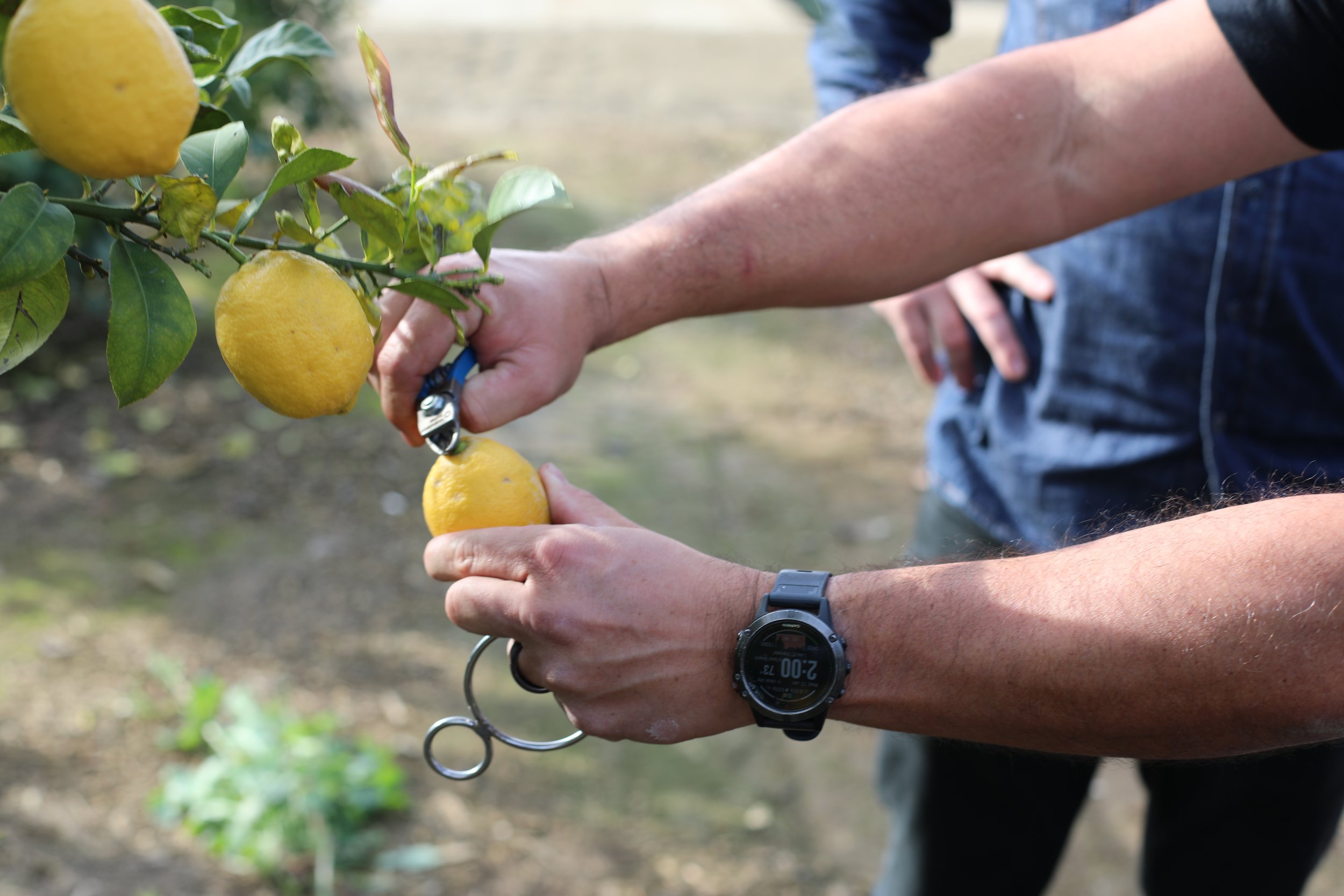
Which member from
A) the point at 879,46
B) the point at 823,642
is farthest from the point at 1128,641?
the point at 879,46

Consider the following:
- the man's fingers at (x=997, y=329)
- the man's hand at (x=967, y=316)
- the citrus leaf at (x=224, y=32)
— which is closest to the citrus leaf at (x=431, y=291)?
the citrus leaf at (x=224, y=32)

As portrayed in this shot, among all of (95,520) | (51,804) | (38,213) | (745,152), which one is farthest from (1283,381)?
(745,152)

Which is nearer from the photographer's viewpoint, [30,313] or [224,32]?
[30,313]

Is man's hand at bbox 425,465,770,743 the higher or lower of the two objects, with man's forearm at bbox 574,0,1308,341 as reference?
lower

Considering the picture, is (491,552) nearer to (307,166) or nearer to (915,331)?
(307,166)

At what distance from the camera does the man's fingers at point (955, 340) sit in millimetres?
1902

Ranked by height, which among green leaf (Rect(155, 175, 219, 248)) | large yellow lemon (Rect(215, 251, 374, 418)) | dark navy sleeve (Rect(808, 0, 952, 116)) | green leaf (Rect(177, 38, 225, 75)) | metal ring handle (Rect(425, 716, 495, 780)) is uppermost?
green leaf (Rect(177, 38, 225, 75))

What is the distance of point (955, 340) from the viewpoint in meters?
1.90

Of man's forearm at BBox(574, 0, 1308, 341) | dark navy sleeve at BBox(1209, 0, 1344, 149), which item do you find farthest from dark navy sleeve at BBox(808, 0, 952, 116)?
dark navy sleeve at BBox(1209, 0, 1344, 149)

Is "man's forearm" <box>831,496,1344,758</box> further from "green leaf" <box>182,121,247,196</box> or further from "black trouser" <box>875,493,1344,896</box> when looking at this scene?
"green leaf" <box>182,121,247,196</box>

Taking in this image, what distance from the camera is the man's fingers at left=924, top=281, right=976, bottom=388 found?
1902 millimetres

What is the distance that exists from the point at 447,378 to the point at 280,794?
1.42 metres

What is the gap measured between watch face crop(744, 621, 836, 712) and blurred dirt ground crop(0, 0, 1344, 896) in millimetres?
636

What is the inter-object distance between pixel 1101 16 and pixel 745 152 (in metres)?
4.64
